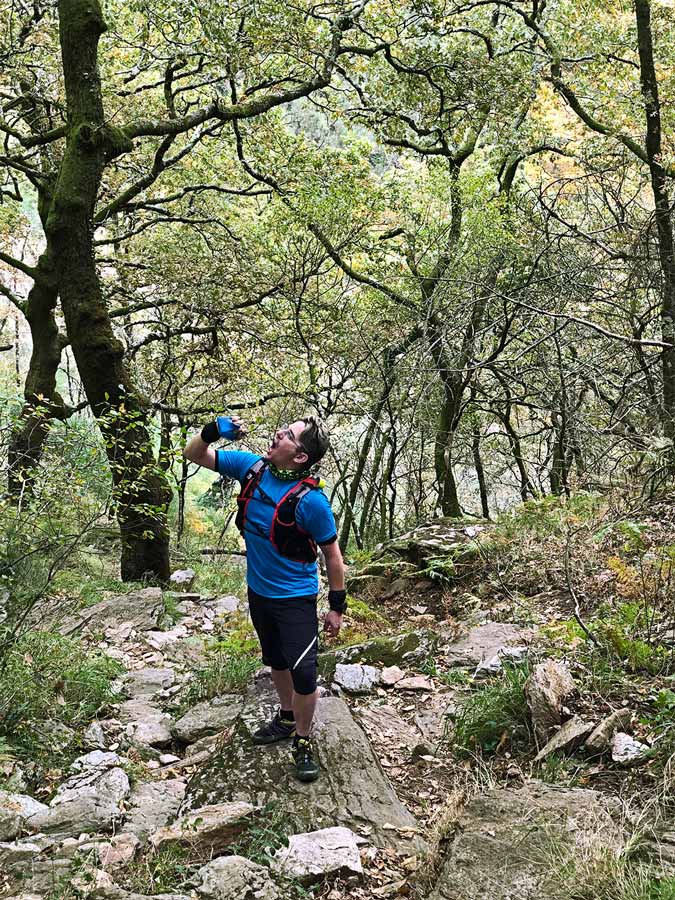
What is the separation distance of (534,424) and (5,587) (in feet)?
49.9

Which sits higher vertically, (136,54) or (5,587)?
(136,54)

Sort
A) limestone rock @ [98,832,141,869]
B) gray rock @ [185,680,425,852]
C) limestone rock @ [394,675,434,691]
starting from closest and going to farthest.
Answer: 1. limestone rock @ [98,832,141,869]
2. gray rock @ [185,680,425,852]
3. limestone rock @ [394,675,434,691]

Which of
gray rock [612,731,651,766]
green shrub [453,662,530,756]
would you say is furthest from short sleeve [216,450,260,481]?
gray rock [612,731,651,766]

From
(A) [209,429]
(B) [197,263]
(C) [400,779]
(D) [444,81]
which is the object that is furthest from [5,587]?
(D) [444,81]

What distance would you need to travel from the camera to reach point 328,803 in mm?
3559

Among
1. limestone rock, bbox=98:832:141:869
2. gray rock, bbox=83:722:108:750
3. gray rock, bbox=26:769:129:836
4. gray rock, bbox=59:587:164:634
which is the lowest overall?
limestone rock, bbox=98:832:141:869

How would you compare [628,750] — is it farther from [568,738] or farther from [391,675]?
[391,675]

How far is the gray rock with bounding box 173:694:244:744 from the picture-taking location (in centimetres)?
457

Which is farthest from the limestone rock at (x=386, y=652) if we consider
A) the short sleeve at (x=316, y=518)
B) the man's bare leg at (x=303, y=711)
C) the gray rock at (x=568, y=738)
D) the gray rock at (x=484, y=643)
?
the short sleeve at (x=316, y=518)

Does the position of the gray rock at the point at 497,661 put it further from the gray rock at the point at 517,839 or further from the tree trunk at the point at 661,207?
the tree trunk at the point at 661,207

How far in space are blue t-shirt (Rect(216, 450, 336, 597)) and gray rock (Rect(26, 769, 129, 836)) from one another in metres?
1.30

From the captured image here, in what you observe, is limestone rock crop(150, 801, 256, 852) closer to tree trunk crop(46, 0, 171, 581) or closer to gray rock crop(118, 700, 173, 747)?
gray rock crop(118, 700, 173, 747)

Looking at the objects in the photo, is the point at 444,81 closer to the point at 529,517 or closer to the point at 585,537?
the point at 529,517

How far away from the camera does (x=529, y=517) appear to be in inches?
329
